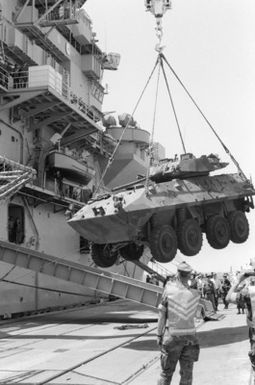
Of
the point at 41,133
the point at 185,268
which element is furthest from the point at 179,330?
the point at 41,133

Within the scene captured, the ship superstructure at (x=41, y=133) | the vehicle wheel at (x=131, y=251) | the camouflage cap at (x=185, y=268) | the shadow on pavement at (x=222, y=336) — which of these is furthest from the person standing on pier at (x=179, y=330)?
the ship superstructure at (x=41, y=133)

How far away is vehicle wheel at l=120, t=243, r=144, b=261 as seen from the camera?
1520 centimetres

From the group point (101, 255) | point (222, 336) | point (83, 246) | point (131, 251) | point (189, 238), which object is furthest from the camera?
point (83, 246)

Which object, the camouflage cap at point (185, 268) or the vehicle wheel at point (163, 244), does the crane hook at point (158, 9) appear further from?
the camouflage cap at point (185, 268)

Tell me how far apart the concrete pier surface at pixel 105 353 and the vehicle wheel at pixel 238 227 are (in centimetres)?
238

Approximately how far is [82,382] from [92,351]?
3315 mm

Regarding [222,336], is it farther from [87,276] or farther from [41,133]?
[41,133]

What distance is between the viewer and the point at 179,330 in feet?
18.0

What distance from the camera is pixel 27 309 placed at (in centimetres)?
2217

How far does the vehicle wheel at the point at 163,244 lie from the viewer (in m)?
12.9

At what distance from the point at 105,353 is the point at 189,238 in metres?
4.10

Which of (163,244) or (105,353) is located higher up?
(163,244)

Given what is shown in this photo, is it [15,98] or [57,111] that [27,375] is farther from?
[57,111]

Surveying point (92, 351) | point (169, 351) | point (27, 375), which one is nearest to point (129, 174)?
point (92, 351)
